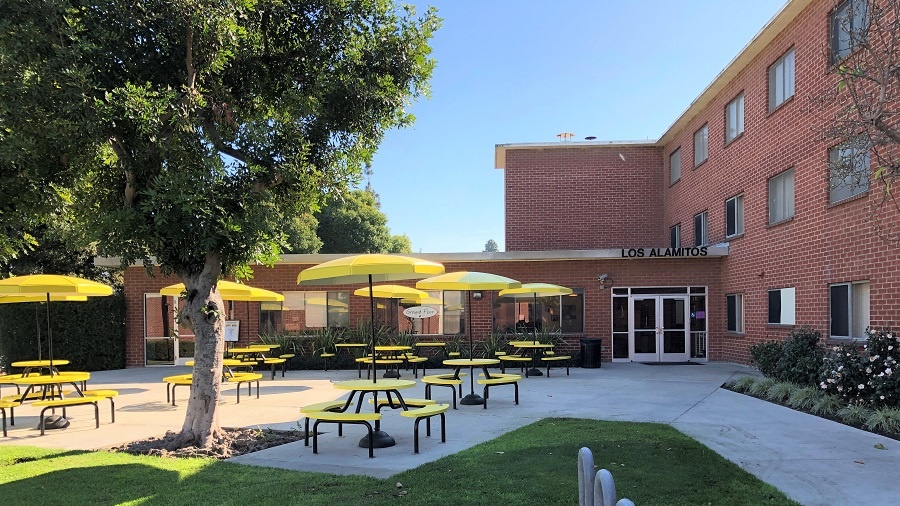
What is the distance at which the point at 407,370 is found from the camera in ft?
61.8

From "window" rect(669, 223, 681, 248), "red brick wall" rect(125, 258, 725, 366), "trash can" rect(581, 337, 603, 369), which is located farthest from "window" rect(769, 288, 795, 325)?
"window" rect(669, 223, 681, 248)

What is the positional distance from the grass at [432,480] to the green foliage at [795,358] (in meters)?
6.00

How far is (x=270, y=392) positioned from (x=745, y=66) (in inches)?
598

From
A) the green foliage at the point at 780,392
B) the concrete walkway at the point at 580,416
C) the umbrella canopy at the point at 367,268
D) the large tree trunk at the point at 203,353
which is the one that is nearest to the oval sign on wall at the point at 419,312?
the concrete walkway at the point at 580,416

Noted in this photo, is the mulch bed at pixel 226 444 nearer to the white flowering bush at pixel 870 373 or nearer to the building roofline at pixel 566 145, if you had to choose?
the white flowering bush at pixel 870 373

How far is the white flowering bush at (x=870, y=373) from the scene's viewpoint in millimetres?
9758

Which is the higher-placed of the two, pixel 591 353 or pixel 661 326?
pixel 661 326

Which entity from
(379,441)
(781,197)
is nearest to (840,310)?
(781,197)

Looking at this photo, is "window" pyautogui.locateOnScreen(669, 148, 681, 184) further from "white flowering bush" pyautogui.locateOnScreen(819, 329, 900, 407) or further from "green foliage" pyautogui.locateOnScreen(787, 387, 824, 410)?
"green foliage" pyautogui.locateOnScreen(787, 387, 824, 410)

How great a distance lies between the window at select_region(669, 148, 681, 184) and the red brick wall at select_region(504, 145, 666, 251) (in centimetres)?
68

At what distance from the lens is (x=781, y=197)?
1605 centimetres

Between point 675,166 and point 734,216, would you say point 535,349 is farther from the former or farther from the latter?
point 675,166

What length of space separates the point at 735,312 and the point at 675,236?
590 cm

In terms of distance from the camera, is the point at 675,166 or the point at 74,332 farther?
the point at 675,166
